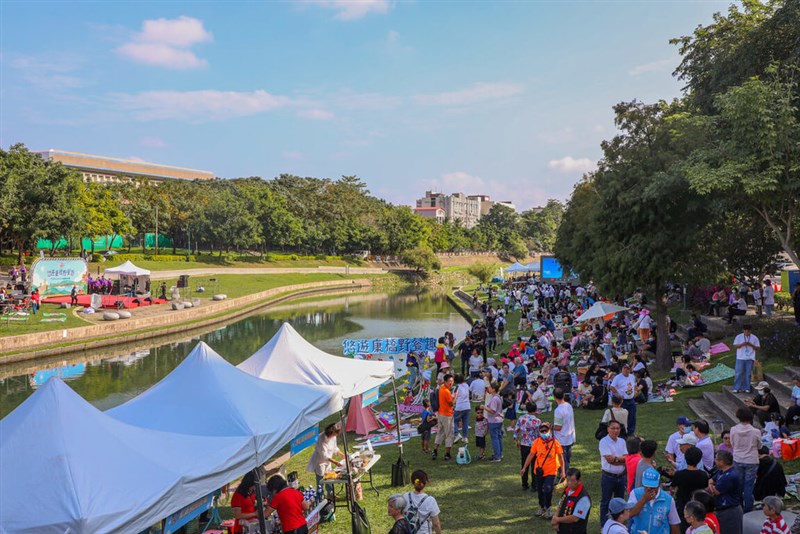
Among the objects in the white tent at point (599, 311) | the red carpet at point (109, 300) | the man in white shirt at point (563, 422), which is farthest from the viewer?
the red carpet at point (109, 300)

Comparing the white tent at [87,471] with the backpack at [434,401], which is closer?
the white tent at [87,471]

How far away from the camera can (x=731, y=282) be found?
23.5 meters

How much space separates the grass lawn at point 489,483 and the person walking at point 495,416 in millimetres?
247

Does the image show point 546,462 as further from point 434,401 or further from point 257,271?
point 257,271

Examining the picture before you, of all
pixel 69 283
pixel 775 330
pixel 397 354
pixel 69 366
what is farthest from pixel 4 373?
pixel 775 330

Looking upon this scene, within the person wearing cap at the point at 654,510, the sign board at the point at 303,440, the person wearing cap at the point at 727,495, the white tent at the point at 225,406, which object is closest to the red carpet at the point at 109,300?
the white tent at the point at 225,406

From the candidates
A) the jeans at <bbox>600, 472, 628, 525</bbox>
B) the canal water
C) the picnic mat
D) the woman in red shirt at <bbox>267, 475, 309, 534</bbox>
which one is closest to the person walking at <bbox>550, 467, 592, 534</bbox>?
the jeans at <bbox>600, 472, 628, 525</bbox>

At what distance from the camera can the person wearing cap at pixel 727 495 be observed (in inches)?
252

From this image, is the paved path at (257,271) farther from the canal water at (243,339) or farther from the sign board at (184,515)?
the sign board at (184,515)

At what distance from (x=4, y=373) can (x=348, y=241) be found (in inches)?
2739

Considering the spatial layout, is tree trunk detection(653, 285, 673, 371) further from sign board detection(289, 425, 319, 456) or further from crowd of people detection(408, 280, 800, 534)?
sign board detection(289, 425, 319, 456)

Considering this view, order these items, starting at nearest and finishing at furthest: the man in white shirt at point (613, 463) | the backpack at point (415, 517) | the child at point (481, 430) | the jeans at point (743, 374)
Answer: the backpack at point (415, 517) → the man in white shirt at point (613, 463) → the child at point (481, 430) → the jeans at point (743, 374)

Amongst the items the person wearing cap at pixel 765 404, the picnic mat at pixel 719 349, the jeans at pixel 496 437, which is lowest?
the jeans at pixel 496 437

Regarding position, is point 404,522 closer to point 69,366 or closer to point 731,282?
point 731,282
